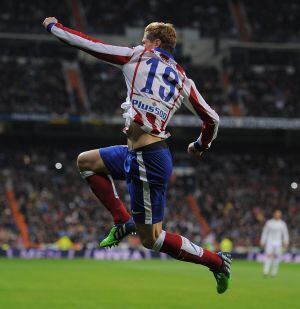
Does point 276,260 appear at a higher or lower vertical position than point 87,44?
lower

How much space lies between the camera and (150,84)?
7.61 metres

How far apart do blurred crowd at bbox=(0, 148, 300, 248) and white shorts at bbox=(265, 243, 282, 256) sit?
9.81m

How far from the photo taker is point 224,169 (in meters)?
39.8

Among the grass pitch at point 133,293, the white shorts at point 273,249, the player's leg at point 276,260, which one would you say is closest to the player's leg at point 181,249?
the grass pitch at point 133,293

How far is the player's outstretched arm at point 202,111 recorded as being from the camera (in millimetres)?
7852

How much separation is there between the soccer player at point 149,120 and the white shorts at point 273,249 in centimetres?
1574

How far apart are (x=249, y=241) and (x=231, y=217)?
5.89ft

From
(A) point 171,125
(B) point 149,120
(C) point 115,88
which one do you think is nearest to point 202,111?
(B) point 149,120

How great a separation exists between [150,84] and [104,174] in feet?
4.28

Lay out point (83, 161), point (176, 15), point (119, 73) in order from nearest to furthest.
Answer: point (83, 161) < point (119, 73) < point (176, 15)

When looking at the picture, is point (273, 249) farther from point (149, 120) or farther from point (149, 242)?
point (149, 120)

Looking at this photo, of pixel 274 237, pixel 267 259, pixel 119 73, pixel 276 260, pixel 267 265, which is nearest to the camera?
pixel 267 265

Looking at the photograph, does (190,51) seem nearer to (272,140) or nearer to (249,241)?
(272,140)

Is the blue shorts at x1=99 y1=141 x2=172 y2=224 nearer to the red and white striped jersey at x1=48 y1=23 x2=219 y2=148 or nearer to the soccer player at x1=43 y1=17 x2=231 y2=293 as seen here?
the soccer player at x1=43 y1=17 x2=231 y2=293
